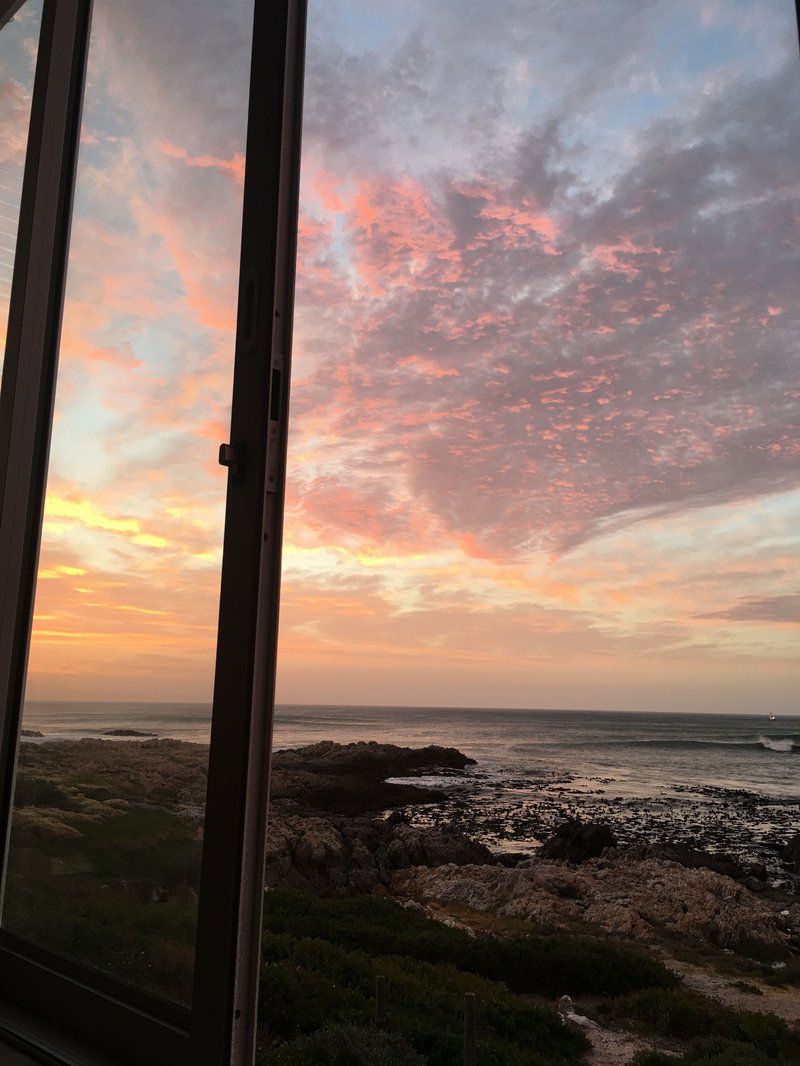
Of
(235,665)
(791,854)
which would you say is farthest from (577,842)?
(235,665)

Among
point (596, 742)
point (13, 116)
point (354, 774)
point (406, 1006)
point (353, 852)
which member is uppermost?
point (13, 116)

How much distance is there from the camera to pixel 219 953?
2.75 feet

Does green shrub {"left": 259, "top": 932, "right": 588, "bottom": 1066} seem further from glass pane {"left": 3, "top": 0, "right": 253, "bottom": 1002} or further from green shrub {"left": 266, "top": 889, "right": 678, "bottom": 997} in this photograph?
glass pane {"left": 3, "top": 0, "right": 253, "bottom": 1002}

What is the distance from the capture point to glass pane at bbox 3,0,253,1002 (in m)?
1.09

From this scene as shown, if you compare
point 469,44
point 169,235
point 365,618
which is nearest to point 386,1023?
point 169,235

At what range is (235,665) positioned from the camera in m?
0.91

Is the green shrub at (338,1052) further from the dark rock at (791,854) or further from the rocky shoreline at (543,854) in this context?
the dark rock at (791,854)

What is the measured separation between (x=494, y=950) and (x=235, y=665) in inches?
268

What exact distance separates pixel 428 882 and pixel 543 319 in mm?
7907

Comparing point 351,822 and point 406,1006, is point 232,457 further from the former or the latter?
point 351,822

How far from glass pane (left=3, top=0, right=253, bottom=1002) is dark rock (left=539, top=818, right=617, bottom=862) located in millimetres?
8313

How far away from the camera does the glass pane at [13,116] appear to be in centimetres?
165

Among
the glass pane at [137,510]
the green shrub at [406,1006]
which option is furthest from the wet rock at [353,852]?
the glass pane at [137,510]

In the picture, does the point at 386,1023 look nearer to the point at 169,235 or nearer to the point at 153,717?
the point at 153,717
